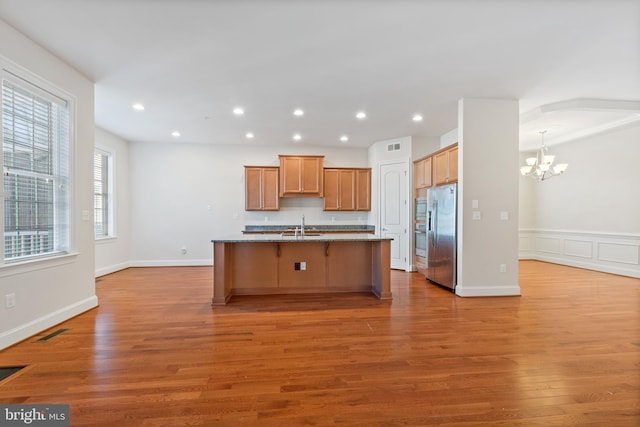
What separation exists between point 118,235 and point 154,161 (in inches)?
71.2

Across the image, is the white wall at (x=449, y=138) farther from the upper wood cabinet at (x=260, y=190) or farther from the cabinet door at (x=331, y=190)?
the upper wood cabinet at (x=260, y=190)

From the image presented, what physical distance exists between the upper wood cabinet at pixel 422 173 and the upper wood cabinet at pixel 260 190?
307 centimetres

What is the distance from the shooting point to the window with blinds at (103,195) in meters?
5.61

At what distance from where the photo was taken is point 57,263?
119 inches

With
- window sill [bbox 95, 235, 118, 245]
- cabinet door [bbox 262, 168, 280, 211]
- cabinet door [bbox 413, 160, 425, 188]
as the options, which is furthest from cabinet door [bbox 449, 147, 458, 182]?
window sill [bbox 95, 235, 118, 245]

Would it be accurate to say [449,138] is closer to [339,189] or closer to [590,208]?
[339,189]

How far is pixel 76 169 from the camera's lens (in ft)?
10.8

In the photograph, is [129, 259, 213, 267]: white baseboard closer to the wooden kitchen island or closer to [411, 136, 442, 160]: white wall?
the wooden kitchen island

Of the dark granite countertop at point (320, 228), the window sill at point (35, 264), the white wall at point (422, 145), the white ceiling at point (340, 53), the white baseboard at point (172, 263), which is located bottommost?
the white baseboard at point (172, 263)

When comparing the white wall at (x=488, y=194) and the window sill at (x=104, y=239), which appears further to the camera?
the window sill at (x=104, y=239)

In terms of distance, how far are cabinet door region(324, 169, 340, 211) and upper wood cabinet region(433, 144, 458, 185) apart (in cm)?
232

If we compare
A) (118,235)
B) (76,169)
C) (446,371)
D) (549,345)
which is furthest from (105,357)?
(118,235)

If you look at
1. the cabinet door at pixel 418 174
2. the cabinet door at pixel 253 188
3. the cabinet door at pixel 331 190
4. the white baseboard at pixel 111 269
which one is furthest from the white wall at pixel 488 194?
the white baseboard at pixel 111 269

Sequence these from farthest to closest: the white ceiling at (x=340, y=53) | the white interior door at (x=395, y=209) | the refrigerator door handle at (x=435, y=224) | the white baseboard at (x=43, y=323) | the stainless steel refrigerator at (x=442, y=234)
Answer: the white interior door at (x=395, y=209) → the refrigerator door handle at (x=435, y=224) → the stainless steel refrigerator at (x=442, y=234) → the white baseboard at (x=43, y=323) → the white ceiling at (x=340, y=53)
